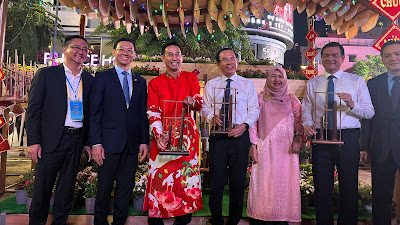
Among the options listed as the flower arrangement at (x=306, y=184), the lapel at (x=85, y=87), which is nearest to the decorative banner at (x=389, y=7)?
the flower arrangement at (x=306, y=184)

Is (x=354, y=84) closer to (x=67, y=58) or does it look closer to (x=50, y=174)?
(x=67, y=58)

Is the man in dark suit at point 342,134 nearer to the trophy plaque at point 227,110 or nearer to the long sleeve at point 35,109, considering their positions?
the trophy plaque at point 227,110

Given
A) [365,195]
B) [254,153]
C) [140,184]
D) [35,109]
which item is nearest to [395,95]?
[254,153]

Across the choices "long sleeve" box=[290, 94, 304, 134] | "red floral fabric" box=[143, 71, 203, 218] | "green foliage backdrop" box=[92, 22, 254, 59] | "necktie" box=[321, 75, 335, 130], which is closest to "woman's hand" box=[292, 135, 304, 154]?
"long sleeve" box=[290, 94, 304, 134]

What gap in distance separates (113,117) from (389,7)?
11.2 ft

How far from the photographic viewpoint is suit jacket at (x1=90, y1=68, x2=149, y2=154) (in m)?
2.77

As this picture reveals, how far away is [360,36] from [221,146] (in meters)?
32.2

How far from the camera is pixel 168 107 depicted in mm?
3066

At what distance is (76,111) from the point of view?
9.37ft

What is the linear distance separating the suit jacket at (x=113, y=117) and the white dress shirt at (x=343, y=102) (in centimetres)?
168

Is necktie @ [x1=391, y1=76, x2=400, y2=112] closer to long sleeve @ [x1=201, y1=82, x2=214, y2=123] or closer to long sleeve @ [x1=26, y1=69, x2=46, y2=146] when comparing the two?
long sleeve @ [x1=201, y1=82, x2=214, y2=123]

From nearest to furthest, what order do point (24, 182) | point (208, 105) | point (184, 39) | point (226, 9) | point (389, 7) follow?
point (208, 105) → point (389, 7) → point (226, 9) → point (24, 182) → point (184, 39)

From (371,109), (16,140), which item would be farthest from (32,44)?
(371,109)

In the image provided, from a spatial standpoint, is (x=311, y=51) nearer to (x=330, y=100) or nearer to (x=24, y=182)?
(x=330, y=100)
